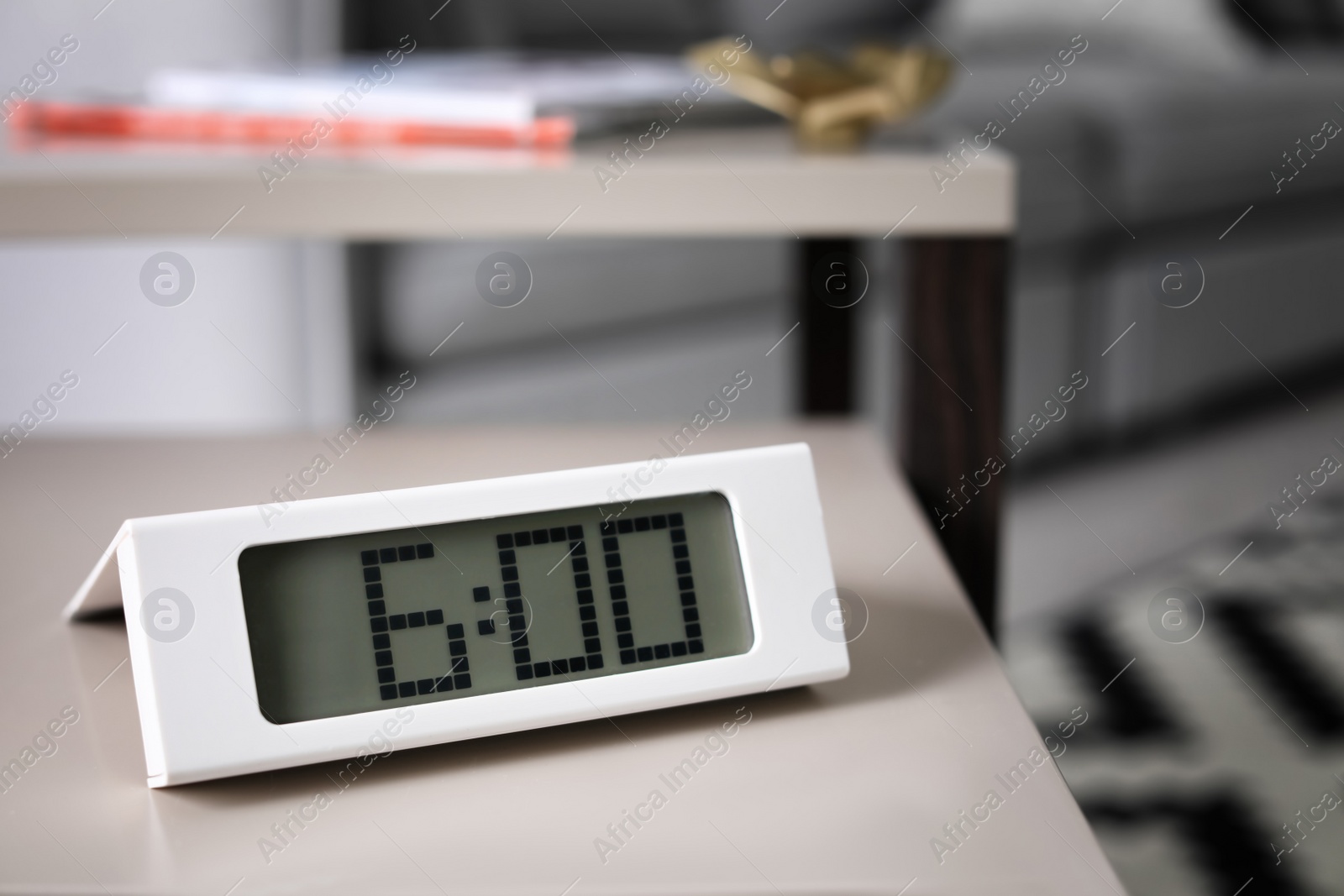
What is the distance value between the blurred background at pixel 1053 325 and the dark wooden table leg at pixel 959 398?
0.9 inches

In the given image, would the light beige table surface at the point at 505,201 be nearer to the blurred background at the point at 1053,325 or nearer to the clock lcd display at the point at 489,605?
the blurred background at the point at 1053,325

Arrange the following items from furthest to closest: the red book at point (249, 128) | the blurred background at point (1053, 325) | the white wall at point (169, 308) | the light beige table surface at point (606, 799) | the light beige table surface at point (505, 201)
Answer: the white wall at point (169, 308) → the blurred background at point (1053, 325) → the red book at point (249, 128) → the light beige table surface at point (505, 201) → the light beige table surface at point (606, 799)

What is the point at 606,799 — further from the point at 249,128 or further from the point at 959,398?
the point at 249,128

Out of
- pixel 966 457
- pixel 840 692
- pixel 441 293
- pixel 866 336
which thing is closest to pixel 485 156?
pixel 966 457

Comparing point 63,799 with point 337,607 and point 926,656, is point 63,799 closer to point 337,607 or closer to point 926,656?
point 337,607

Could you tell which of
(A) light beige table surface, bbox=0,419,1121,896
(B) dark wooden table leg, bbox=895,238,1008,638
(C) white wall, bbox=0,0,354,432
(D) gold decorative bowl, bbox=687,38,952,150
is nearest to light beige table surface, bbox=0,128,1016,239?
(B) dark wooden table leg, bbox=895,238,1008,638

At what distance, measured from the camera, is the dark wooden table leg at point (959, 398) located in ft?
2.29

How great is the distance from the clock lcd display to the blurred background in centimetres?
37

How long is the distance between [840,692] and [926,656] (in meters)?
0.04

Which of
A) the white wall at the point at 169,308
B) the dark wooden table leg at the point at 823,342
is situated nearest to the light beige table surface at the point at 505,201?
the dark wooden table leg at the point at 823,342

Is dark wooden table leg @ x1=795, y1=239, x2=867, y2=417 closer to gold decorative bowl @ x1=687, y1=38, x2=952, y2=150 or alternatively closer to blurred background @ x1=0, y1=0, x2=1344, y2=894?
blurred background @ x1=0, y1=0, x2=1344, y2=894

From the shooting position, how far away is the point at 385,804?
1.13 feet

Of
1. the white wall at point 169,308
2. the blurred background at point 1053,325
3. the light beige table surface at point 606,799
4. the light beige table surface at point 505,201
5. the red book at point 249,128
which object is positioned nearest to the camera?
the light beige table surface at point 606,799

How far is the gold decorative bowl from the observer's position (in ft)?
2.59
